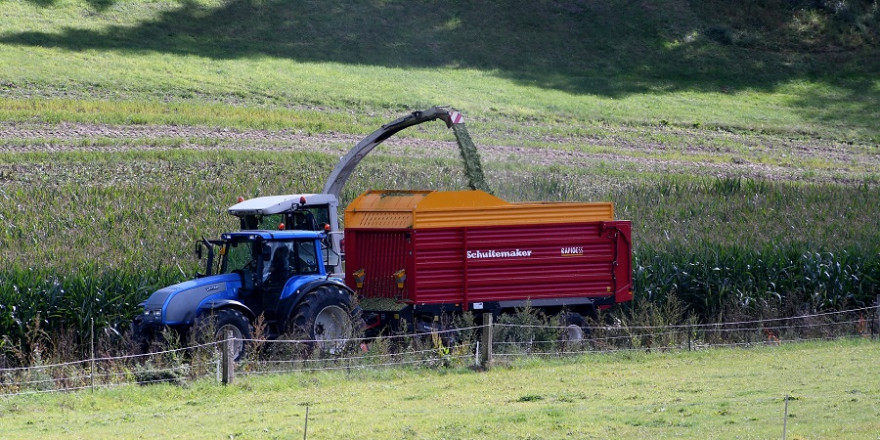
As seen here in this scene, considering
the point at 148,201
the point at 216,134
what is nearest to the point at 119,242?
the point at 148,201

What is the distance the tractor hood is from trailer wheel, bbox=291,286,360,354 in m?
1.32

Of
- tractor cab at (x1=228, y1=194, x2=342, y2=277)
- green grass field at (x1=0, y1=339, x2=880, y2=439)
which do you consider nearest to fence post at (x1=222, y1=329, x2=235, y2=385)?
green grass field at (x1=0, y1=339, x2=880, y2=439)

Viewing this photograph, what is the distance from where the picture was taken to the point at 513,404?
46.9 feet

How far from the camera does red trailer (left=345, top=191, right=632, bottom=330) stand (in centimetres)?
1909

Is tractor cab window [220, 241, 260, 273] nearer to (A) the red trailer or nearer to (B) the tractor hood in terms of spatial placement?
(B) the tractor hood

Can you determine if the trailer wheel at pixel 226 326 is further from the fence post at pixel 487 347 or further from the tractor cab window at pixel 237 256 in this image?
the fence post at pixel 487 347

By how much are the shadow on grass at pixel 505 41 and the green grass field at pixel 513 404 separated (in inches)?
1672

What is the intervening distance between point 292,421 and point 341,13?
5533 centimetres

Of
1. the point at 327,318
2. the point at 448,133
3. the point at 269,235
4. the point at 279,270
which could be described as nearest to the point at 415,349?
the point at 327,318

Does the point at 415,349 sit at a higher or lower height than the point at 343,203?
lower

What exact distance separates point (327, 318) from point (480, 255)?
2927mm

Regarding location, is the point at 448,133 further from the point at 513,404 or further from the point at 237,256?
the point at 513,404

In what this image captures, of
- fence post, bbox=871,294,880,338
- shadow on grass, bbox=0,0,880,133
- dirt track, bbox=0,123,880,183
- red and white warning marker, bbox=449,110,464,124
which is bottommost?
fence post, bbox=871,294,880,338

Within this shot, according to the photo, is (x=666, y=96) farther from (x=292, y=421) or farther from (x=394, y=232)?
(x=292, y=421)
